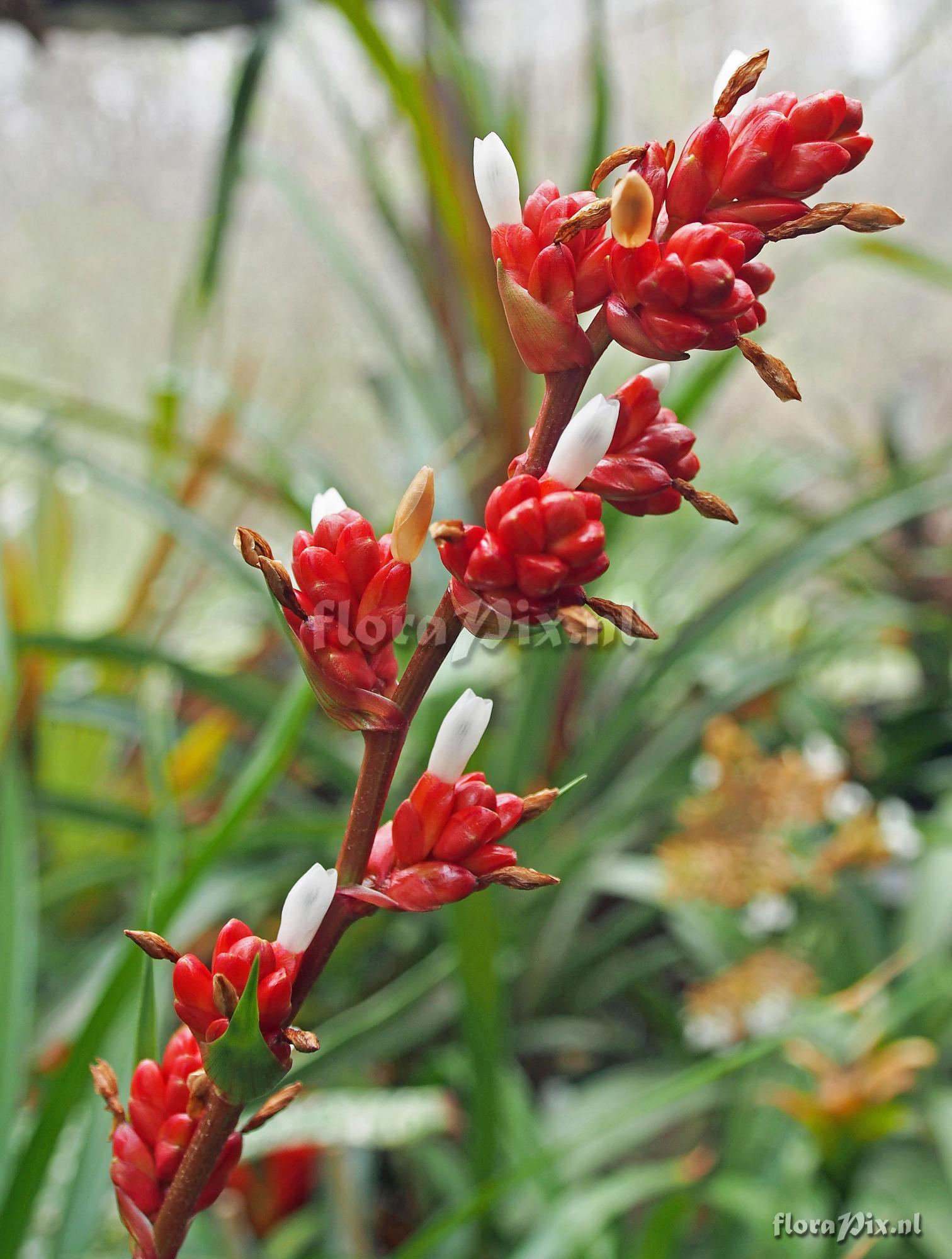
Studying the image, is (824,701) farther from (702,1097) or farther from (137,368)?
(137,368)

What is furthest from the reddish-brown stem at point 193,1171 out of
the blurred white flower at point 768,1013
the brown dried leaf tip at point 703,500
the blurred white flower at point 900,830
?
the blurred white flower at point 900,830

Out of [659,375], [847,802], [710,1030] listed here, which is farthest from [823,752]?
[659,375]

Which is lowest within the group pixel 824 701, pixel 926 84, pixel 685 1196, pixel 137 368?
pixel 685 1196

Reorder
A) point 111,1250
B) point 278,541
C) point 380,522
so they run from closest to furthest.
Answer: point 111,1250 → point 380,522 → point 278,541

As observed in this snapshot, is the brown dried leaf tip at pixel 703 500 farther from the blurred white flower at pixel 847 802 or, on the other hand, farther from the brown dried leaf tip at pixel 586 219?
the blurred white flower at pixel 847 802

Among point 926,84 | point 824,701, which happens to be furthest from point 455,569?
point 926,84

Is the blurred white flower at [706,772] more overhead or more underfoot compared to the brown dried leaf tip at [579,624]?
more overhead

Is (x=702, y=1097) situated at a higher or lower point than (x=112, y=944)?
lower

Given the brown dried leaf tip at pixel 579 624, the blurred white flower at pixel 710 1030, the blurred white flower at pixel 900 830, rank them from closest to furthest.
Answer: the brown dried leaf tip at pixel 579 624 < the blurred white flower at pixel 710 1030 < the blurred white flower at pixel 900 830
